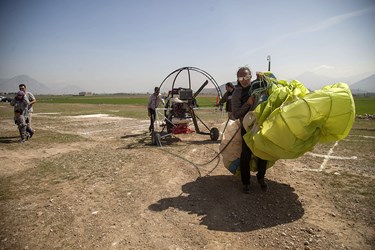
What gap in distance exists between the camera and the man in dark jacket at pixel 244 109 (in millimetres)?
4723

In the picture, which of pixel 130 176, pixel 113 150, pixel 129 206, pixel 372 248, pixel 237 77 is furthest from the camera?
pixel 113 150

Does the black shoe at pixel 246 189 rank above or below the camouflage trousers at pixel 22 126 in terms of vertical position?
below

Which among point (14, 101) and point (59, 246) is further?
point (14, 101)

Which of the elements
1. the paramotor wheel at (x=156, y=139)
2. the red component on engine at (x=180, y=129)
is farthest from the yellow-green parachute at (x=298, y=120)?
the red component on engine at (x=180, y=129)

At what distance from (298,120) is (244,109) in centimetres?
112

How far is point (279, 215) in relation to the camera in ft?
13.2

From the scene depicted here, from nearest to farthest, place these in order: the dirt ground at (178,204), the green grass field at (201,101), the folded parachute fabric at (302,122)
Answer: the dirt ground at (178,204) < the folded parachute fabric at (302,122) < the green grass field at (201,101)

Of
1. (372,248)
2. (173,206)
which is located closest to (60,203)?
(173,206)

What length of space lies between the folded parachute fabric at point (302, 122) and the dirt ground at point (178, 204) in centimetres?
111

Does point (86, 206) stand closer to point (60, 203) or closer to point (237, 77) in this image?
point (60, 203)

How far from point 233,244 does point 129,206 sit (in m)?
2.00

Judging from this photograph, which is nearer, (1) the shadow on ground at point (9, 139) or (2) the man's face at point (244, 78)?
(2) the man's face at point (244, 78)

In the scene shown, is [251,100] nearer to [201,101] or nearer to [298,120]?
[298,120]

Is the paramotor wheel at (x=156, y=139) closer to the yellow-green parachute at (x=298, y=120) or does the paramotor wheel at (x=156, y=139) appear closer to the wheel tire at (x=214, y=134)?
the wheel tire at (x=214, y=134)
